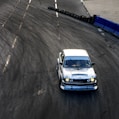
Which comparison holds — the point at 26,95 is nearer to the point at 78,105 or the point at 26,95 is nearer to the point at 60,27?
the point at 78,105

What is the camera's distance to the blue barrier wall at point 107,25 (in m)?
33.1

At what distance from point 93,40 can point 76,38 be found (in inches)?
68.1

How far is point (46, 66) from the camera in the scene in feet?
82.8

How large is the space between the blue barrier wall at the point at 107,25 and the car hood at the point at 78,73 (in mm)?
12907

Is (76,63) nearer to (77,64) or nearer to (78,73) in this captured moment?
(77,64)

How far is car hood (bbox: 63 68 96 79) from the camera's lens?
20.4 meters

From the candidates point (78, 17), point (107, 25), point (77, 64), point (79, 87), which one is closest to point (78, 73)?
point (79, 87)

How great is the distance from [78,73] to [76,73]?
0.13m

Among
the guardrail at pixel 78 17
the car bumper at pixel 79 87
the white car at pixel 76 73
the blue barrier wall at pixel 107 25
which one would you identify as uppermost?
the white car at pixel 76 73

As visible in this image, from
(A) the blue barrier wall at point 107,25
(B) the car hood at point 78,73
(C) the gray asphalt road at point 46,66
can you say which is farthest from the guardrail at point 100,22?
(B) the car hood at point 78,73

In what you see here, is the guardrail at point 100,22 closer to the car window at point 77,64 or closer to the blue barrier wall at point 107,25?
the blue barrier wall at point 107,25

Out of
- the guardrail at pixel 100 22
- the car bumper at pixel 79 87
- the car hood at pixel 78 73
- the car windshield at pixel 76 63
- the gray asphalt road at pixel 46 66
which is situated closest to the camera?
the gray asphalt road at pixel 46 66

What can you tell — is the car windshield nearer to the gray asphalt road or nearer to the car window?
the car window

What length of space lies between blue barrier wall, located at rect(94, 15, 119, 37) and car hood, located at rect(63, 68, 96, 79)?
12.9 metres
